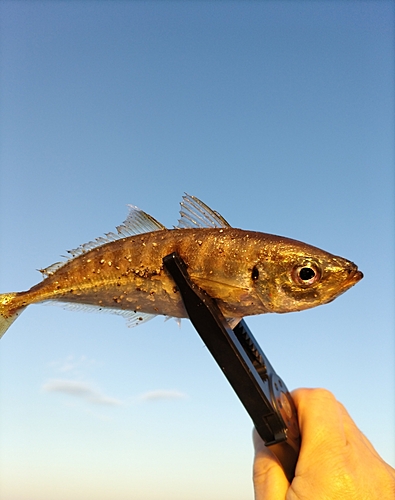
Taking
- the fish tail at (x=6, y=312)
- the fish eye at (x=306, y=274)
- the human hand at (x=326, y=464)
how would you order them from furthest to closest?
the fish tail at (x=6, y=312) < the human hand at (x=326, y=464) < the fish eye at (x=306, y=274)

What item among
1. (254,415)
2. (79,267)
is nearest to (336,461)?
(254,415)

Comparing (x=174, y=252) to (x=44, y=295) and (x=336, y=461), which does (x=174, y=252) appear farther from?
(x=336, y=461)

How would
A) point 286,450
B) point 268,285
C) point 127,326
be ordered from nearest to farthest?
point 268,285
point 127,326
point 286,450

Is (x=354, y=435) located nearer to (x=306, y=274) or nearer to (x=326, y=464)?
(x=326, y=464)

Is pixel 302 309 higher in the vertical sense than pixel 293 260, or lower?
lower

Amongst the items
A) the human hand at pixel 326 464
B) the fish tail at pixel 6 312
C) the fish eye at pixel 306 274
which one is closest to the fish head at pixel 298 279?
the fish eye at pixel 306 274

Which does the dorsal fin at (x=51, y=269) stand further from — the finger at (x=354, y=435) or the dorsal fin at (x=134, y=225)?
the finger at (x=354, y=435)
